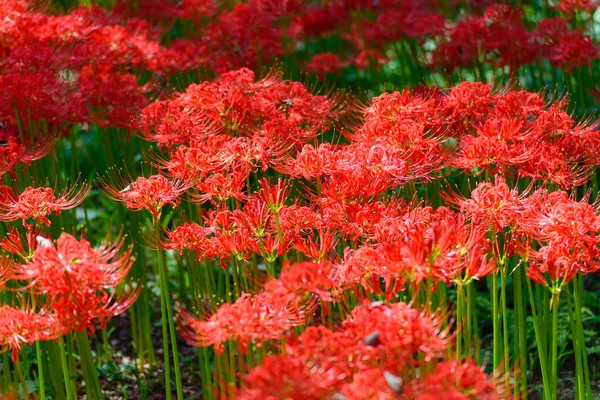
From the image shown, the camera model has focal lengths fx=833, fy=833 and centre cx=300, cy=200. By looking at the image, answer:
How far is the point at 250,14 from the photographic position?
13.7 ft

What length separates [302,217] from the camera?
2465 mm

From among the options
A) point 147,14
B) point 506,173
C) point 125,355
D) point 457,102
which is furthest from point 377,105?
point 147,14

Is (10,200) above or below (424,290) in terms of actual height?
above

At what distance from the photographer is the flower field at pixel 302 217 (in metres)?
1.88

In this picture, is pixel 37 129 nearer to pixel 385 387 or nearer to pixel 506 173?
pixel 506 173

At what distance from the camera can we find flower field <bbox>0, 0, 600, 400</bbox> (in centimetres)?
188

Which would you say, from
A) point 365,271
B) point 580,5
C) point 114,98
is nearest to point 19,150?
point 114,98

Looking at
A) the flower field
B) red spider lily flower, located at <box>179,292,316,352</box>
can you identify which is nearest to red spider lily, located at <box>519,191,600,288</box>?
the flower field

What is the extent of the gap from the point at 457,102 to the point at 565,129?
0.39 meters

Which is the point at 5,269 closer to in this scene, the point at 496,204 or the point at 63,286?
the point at 63,286

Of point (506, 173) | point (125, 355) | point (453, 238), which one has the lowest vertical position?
point (125, 355)

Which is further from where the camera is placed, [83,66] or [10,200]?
[83,66]

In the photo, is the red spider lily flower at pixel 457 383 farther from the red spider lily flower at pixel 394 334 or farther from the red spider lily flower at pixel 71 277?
the red spider lily flower at pixel 71 277

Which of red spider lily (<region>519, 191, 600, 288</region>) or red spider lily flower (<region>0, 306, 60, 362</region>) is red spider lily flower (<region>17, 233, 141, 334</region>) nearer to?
red spider lily flower (<region>0, 306, 60, 362</region>)
